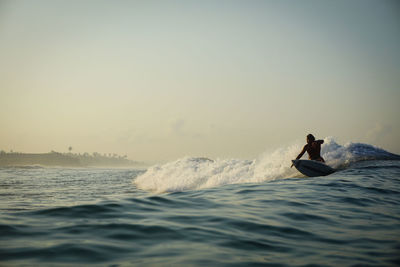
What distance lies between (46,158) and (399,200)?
140546 mm

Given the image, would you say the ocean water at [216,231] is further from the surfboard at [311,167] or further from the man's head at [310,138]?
the man's head at [310,138]

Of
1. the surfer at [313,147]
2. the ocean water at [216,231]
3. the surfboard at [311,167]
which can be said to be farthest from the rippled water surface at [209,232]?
the surfer at [313,147]

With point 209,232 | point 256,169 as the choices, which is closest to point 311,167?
point 256,169

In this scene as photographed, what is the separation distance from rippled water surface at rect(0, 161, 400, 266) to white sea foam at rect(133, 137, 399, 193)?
6317 mm

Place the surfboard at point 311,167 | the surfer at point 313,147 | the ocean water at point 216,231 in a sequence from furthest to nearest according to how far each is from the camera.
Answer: the surfer at point 313,147
the surfboard at point 311,167
the ocean water at point 216,231

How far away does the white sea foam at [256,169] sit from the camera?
538 inches

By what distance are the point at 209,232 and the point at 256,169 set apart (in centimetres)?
1072

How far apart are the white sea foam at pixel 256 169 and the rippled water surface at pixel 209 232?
632 cm

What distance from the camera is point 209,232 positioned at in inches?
172

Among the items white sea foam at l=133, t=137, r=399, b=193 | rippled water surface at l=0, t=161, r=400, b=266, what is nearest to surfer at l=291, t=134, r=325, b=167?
white sea foam at l=133, t=137, r=399, b=193

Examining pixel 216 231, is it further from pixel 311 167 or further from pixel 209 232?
pixel 311 167

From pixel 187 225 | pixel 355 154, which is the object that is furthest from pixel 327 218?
pixel 355 154

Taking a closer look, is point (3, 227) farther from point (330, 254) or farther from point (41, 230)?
point (330, 254)

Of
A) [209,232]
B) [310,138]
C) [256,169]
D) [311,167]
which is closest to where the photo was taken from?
[209,232]
